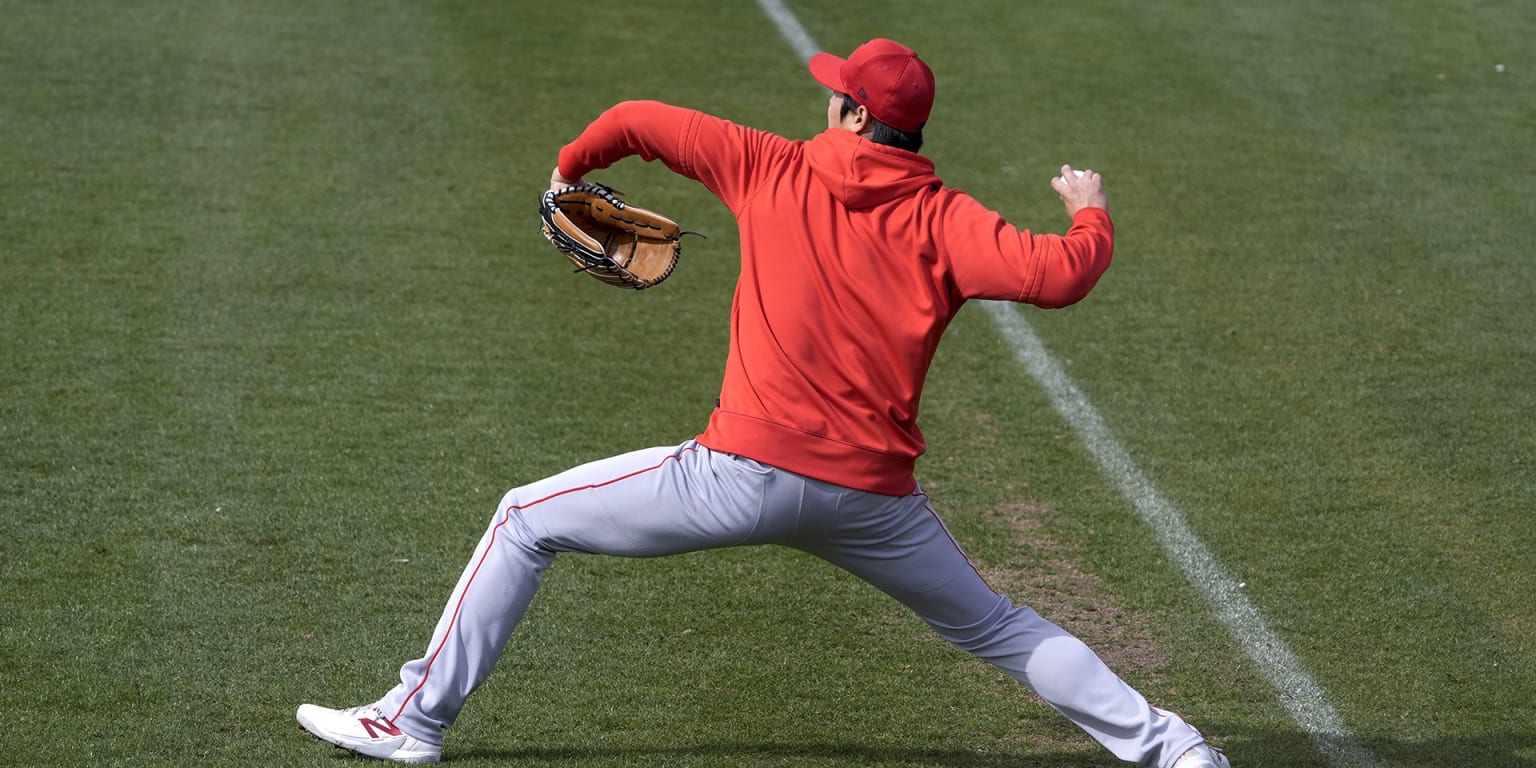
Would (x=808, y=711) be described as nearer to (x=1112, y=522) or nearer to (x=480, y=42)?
(x=1112, y=522)

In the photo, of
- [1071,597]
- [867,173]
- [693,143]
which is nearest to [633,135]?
[693,143]

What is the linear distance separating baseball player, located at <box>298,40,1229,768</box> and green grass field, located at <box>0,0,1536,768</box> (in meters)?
0.55

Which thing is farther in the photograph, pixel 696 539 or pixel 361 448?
pixel 361 448

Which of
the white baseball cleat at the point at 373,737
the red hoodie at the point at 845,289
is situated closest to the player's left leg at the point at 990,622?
the red hoodie at the point at 845,289

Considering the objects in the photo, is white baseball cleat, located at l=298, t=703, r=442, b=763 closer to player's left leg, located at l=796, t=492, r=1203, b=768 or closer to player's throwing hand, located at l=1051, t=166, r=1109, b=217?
player's left leg, located at l=796, t=492, r=1203, b=768

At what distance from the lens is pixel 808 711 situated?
4824 mm

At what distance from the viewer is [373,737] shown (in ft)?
13.9

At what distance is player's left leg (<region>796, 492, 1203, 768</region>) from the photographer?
408cm

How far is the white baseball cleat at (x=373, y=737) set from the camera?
4.22 m

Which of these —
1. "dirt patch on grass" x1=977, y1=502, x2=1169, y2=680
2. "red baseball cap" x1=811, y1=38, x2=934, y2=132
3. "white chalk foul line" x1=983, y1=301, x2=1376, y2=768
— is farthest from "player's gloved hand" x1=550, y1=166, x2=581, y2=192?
"white chalk foul line" x1=983, y1=301, x2=1376, y2=768

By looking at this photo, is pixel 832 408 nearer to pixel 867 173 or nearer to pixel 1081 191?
pixel 867 173

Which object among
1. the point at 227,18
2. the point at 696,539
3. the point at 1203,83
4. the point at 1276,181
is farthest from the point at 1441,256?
the point at 227,18

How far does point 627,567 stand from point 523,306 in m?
2.58

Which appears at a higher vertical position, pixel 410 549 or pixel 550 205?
pixel 550 205
